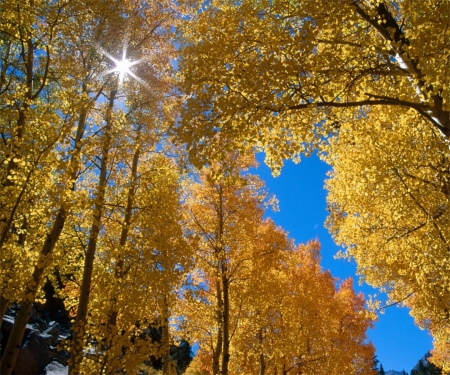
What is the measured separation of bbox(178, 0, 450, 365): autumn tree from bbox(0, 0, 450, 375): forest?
36 millimetres

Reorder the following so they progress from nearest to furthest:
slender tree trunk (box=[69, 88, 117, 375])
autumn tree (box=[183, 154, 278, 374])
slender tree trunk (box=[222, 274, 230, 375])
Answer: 1. slender tree trunk (box=[69, 88, 117, 375])
2. slender tree trunk (box=[222, 274, 230, 375])
3. autumn tree (box=[183, 154, 278, 374])

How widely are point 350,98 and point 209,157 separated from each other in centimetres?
277

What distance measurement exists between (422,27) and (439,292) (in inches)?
273

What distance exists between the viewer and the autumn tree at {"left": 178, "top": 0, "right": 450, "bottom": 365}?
375cm

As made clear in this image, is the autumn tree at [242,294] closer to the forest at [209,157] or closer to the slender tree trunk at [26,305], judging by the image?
the forest at [209,157]

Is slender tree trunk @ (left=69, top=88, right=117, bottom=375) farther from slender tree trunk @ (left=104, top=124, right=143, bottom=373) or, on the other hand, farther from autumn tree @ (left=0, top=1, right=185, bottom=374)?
slender tree trunk @ (left=104, top=124, right=143, bottom=373)

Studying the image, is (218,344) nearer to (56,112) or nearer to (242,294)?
(242,294)

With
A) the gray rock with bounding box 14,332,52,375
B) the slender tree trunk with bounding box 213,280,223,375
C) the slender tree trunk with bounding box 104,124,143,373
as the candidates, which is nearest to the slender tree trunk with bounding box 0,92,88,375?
the slender tree trunk with bounding box 104,124,143,373

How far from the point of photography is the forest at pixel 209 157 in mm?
4062

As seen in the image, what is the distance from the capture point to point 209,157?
13.2 ft

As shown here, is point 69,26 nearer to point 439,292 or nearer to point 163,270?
point 163,270

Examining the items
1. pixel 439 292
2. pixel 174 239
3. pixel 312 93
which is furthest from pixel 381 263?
pixel 312 93

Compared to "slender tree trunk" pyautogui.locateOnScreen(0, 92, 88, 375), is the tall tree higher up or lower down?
higher up

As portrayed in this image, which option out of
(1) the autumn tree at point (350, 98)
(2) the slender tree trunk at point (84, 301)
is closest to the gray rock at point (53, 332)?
(2) the slender tree trunk at point (84, 301)
